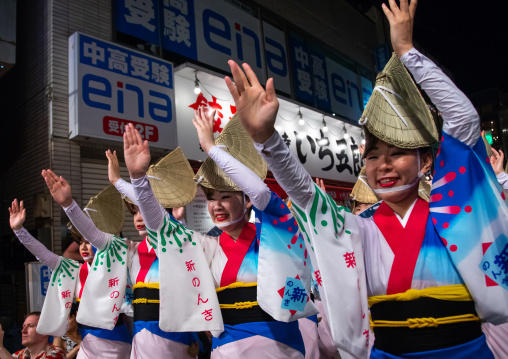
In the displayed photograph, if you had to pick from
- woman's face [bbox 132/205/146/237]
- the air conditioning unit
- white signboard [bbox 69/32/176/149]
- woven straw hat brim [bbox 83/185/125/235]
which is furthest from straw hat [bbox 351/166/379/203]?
the air conditioning unit

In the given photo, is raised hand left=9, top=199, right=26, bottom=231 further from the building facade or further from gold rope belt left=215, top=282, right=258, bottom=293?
gold rope belt left=215, top=282, right=258, bottom=293

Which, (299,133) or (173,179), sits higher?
(299,133)

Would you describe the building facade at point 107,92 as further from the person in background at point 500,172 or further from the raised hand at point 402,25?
the raised hand at point 402,25

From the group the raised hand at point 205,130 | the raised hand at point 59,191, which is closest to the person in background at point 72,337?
the raised hand at point 59,191

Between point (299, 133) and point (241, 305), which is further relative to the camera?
point (299, 133)

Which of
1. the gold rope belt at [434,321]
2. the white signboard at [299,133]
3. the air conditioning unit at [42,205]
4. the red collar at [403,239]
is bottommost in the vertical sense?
the gold rope belt at [434,321]

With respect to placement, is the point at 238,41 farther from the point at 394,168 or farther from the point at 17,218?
the point at 394,168

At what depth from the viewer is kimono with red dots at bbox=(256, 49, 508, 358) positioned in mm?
1901

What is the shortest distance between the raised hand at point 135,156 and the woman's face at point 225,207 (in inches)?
24.7

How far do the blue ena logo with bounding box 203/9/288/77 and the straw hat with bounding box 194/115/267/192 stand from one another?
6034 millimetres

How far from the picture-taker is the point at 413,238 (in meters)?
2.07

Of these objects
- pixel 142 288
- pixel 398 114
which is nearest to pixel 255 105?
pixel 398 114

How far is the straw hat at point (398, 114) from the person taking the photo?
215 centimetres

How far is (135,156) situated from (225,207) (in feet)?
2.66
